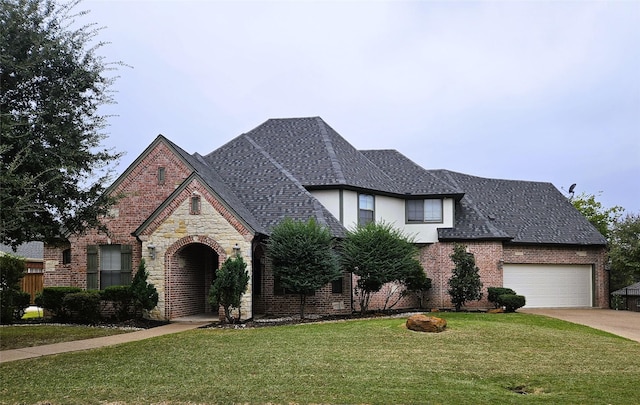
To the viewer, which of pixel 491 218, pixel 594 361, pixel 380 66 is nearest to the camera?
pixel 594 361

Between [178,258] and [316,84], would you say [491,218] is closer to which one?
[316,84]

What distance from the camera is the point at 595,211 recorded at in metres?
41.6

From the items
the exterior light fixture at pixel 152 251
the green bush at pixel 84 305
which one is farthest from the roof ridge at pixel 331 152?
the green bush at pixel 84 305

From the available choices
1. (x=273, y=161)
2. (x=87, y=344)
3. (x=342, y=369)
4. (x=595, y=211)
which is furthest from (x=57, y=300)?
(x=595, y=211)

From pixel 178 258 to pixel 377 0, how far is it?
10.7 metres

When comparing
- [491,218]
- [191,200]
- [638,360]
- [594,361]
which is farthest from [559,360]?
[491,218]

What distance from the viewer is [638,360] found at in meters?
12.4

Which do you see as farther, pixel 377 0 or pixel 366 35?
pixel 366 35

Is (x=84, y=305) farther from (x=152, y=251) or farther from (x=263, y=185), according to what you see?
(x=263, y=185)

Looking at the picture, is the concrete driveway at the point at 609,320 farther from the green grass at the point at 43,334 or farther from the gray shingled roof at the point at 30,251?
the gray shingled roof at the point at 30,251

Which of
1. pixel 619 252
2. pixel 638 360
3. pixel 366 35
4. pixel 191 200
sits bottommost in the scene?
pixel 638 360

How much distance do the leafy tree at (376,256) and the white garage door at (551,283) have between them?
337 inches

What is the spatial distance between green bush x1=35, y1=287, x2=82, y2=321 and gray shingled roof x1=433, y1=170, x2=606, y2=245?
15.7 m

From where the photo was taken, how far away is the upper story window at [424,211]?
87.4 feet
